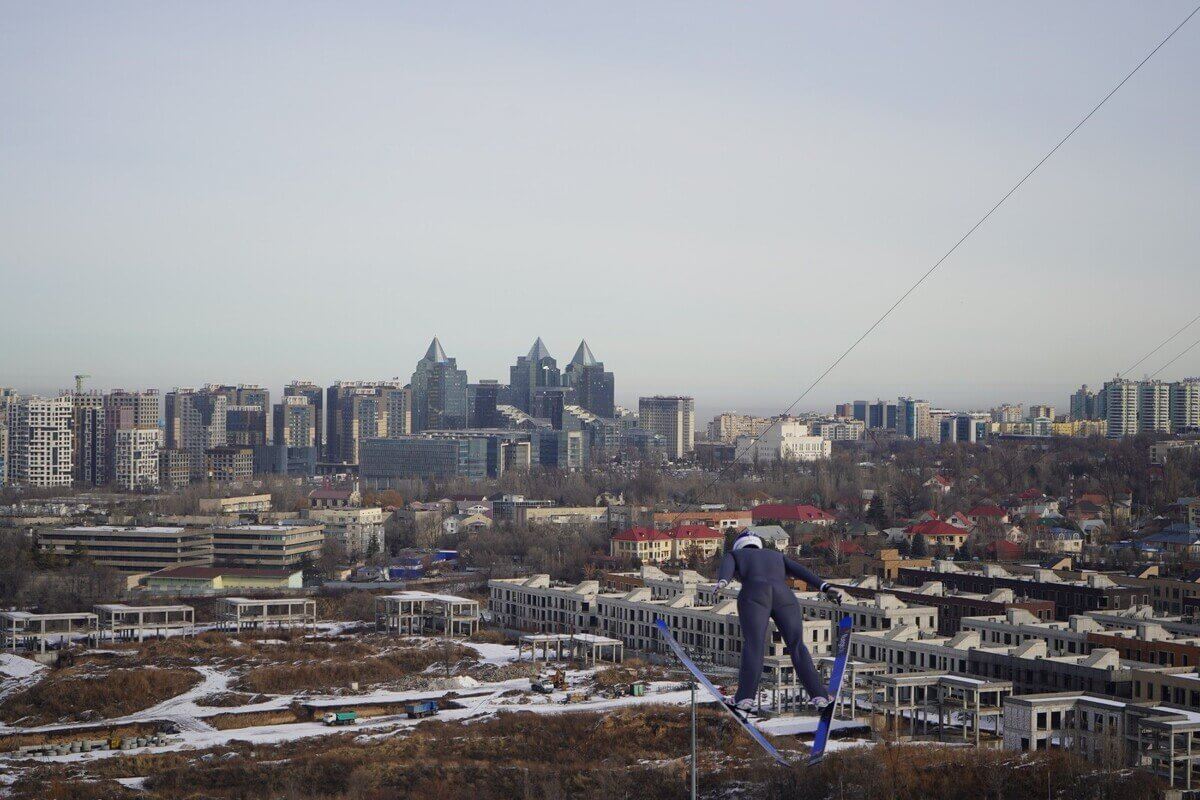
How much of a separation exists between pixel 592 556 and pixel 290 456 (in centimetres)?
3576

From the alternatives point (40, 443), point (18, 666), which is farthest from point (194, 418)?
point (18, 666)

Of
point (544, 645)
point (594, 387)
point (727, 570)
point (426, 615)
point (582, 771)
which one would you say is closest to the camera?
point (727, 570)

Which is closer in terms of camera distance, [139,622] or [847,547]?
[139,622]

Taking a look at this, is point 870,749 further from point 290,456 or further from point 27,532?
point 290,456

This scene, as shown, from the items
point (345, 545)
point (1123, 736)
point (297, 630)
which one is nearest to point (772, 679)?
point (1123, 736)

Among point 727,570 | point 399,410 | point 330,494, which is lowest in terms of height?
point 330,494

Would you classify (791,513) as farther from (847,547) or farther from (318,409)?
(318,409)

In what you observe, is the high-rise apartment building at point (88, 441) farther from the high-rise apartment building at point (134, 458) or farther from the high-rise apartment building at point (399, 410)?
the high-rise apartment building at point (399, 410)

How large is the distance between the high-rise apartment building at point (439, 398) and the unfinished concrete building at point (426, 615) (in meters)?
52.4

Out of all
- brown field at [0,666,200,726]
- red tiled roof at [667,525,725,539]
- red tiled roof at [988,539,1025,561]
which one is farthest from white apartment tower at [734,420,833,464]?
brown field at [0,666,200,726]

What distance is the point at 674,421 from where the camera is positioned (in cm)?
7775

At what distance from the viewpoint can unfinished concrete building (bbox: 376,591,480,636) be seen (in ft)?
77.0

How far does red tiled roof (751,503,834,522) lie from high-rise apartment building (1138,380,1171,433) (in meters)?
27.1

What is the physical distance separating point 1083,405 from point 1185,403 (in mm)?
14165
